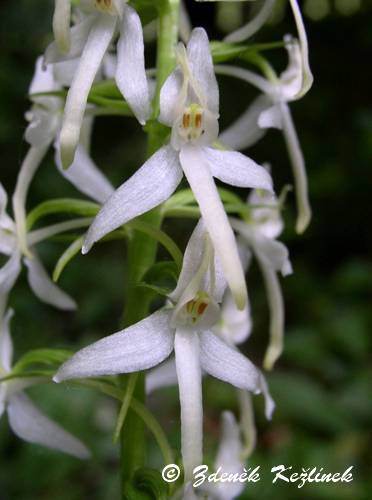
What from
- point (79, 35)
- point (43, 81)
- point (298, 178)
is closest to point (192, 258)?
point (79, 35)

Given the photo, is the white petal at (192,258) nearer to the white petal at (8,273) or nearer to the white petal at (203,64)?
the white petal at (203,64)

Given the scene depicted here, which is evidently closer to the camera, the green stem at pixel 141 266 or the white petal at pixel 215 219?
the white petal at pixel 215 219

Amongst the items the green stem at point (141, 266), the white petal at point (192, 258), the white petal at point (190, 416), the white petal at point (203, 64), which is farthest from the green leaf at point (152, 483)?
the white petal at point (203, 64)

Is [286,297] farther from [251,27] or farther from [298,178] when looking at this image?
[251,27]

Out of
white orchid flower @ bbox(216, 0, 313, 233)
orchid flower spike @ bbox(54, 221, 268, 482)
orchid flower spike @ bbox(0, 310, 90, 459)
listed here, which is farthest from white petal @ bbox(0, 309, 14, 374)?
white orchid flower @ bbox(216, 0, 313, 233)

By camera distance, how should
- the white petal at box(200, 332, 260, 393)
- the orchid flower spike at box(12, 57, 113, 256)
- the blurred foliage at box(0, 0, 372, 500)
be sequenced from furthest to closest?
the blurred foliage at box(0, 0, 372, 500) < the orchid flower spike at box(12, 57, 113, 256) < the white petal at box(200, 332, 260, 393)

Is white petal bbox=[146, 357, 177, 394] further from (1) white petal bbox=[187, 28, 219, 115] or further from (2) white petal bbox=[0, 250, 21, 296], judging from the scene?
(1) white petal bbox=[187, 28, 219, 115]
